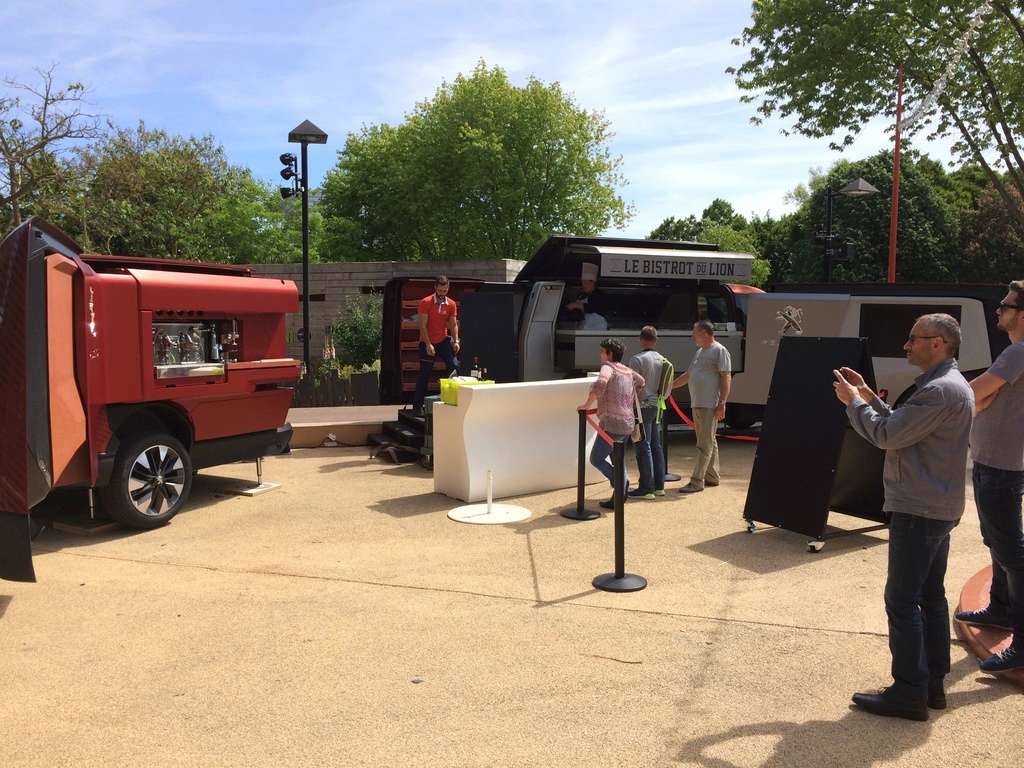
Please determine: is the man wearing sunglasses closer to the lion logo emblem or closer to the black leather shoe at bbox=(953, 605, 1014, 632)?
the black leather shoe at bbox=(953, 605, 1014, 632)

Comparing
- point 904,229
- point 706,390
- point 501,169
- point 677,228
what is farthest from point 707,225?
point 706,390

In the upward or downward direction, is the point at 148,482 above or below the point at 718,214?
below

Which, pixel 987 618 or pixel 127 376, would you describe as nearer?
pixel 987 618

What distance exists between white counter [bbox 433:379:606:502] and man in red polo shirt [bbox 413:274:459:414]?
230cm

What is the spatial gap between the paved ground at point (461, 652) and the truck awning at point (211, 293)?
2053mm

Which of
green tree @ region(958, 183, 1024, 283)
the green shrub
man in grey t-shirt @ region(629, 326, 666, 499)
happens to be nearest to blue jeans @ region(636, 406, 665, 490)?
man in grey t-shirt @ region(629, 326, 666, 499)

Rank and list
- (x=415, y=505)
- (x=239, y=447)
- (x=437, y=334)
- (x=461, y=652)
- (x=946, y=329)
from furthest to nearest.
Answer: (x=437, y=334) < (x=239, y=447) < (x=415, y=505) < (x=461, y=652) < (x=946, y=329)

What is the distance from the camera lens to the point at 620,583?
574 cm

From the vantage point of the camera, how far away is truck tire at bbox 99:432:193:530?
7.12 meters

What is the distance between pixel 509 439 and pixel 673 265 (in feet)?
13.8

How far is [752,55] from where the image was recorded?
2003 cm

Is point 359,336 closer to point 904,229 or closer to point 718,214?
point 904,229

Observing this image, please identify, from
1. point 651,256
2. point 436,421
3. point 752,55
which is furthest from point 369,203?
point 436,421

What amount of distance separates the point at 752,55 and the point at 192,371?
1699 centimetres
